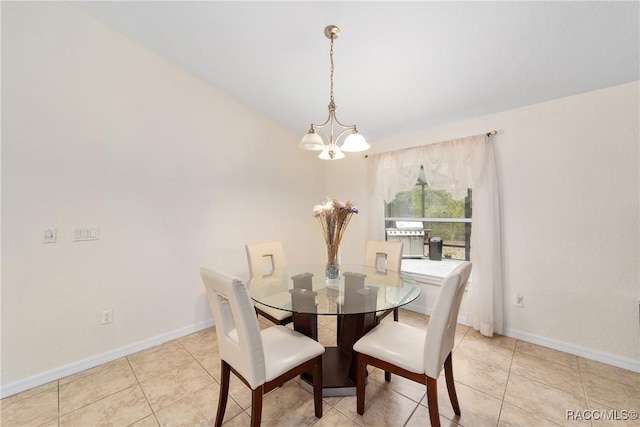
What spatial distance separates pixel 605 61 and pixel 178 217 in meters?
3.89

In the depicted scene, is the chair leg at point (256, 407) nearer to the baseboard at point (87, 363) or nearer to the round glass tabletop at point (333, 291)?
the round glass tabletop at point (333, 291)

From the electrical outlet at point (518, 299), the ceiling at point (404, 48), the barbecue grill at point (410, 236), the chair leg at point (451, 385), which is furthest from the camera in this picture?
the barbecue grill at point (410, 236)

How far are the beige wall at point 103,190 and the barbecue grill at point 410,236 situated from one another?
2082mm

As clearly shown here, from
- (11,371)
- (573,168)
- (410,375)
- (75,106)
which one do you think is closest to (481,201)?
(573,168)

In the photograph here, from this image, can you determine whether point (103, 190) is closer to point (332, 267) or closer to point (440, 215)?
point (332, 267)

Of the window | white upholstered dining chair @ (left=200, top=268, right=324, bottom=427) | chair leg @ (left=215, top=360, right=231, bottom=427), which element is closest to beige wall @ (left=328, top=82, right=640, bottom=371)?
the window

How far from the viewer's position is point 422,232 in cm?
333

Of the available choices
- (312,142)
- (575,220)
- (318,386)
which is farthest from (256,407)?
(575,220)

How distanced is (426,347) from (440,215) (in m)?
2.17

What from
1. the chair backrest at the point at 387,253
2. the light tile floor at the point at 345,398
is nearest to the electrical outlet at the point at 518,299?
the light tile floor at the point at 345,398

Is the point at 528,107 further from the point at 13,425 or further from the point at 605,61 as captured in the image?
the point at 13,425

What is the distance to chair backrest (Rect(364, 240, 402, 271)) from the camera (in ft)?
8.43

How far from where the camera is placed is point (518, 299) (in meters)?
2.47

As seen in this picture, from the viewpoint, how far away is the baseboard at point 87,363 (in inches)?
70.3
